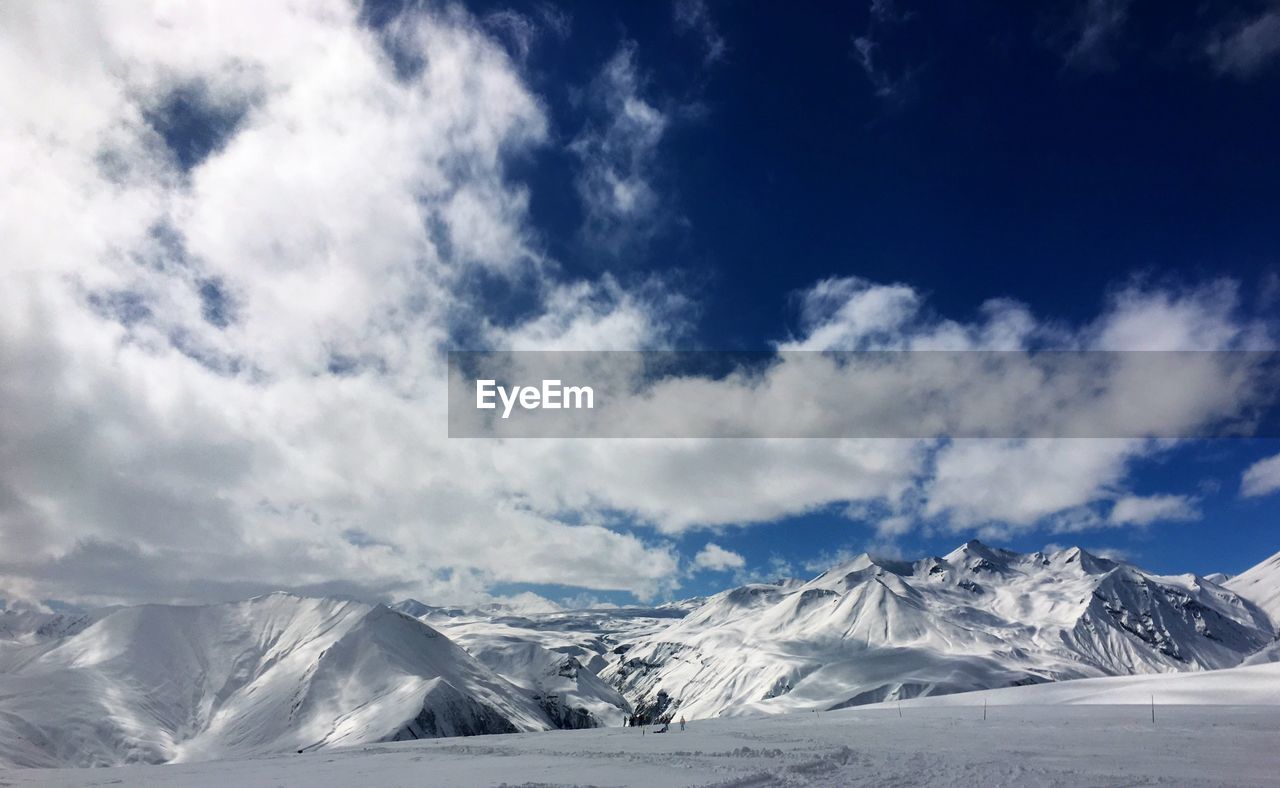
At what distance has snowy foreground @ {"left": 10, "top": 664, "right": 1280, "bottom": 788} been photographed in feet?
81.2

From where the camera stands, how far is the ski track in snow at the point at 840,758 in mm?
24609

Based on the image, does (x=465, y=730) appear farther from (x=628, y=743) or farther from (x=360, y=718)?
(x=628, y=743)

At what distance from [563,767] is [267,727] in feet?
683

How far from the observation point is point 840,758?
29.2m

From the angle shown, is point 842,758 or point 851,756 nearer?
point 842,758

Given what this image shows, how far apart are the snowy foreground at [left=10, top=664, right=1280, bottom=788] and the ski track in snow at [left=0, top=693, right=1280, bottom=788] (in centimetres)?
7

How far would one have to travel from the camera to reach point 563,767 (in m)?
29.6

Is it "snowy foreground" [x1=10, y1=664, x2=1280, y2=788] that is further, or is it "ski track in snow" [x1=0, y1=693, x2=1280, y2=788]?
"snowy foreground" [x1=10, y1=664, x2=1280, y2=788]

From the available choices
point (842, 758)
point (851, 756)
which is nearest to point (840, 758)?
point (842, 758)

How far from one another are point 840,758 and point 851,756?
0.94 meters

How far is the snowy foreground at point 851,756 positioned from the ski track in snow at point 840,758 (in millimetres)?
72

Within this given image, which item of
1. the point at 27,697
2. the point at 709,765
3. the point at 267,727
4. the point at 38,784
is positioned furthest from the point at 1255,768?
the point at 27,697

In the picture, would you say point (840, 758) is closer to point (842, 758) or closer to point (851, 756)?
point (842, 758)

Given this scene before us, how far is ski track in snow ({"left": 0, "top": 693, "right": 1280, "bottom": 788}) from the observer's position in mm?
24609
